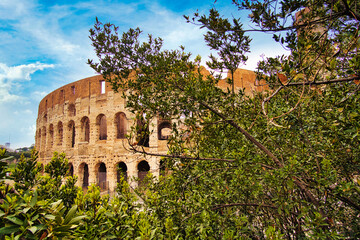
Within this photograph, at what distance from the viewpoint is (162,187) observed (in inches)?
117

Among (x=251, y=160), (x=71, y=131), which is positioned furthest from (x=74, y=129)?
(x=251, y=160)

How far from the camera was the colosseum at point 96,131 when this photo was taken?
44.7ft

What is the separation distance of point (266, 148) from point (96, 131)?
47.9ft

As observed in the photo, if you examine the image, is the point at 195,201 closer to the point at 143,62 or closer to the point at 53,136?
the point at 143,62

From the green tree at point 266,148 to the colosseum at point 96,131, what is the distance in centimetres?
967

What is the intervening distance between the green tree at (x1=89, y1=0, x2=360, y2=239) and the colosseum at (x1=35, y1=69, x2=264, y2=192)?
9674 millimetres

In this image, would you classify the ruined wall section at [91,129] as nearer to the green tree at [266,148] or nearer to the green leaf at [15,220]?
the green tree at [266,148]

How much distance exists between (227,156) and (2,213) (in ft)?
7.36

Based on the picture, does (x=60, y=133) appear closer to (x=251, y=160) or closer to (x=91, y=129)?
(x=91, y=129)

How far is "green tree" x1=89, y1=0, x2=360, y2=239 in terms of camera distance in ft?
6.36

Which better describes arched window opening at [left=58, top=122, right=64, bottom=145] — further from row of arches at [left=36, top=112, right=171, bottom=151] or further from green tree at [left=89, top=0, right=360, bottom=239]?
green tree at [left=89, top=0, right=360, bottom=239]

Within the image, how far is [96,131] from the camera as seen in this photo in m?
15.1

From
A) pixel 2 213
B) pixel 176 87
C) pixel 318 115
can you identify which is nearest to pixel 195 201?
pixel 176 87

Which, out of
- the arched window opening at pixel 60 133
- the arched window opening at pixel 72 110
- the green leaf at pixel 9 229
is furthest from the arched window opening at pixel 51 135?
the green leaf at pixel 9 229
